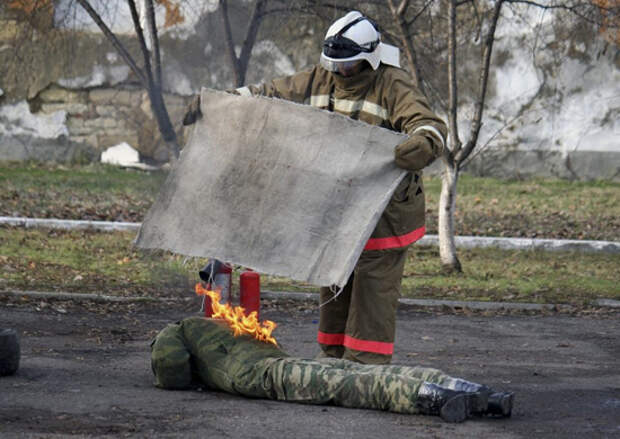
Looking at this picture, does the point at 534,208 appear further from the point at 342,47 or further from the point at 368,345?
the point at 342,47

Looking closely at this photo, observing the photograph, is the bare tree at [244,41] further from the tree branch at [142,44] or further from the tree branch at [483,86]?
the tree branch at [483,86]

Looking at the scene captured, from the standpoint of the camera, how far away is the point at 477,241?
1220 centimetres

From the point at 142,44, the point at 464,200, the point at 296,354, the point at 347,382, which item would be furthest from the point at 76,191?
the point at 347,382

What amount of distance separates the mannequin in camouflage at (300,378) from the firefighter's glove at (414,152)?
110 centimetres

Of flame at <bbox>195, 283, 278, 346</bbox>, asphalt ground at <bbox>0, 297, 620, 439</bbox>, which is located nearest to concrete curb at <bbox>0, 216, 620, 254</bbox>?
asphalt ground at <bbox>0, 297, 620, 439</bbox>

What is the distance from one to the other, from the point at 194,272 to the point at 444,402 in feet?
19.2

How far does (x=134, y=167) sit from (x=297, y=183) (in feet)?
36.3

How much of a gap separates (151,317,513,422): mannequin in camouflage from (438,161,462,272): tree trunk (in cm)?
534

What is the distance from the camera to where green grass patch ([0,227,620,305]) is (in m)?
9.76

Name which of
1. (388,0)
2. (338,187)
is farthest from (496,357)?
(388,0)

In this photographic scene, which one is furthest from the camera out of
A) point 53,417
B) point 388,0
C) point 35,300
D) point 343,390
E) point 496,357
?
point 388,0

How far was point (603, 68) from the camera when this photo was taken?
1628cm

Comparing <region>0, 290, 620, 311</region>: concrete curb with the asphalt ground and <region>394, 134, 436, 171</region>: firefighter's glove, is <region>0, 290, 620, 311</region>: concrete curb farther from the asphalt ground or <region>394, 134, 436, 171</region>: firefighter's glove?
<region>394, 134, 436, 171</region>: firefighter's glove

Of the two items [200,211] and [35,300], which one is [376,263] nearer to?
[200,211]
